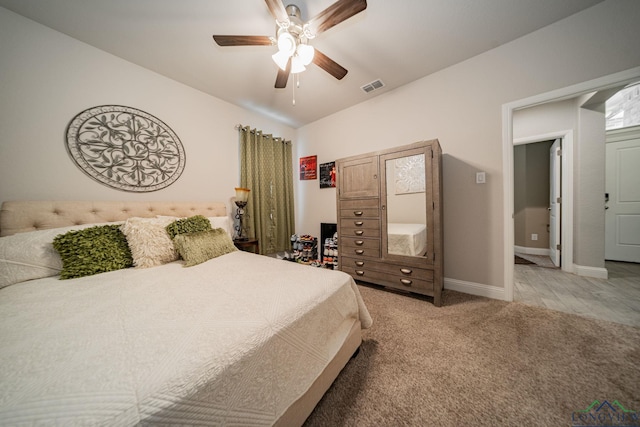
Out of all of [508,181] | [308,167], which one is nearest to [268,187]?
[308,167]

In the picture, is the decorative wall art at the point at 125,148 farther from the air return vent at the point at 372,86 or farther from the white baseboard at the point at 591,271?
the white baseboard at the point at 591,271

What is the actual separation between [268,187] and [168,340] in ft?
8.58

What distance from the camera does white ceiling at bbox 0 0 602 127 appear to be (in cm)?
148

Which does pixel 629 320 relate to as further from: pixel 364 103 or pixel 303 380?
pixel 364 103

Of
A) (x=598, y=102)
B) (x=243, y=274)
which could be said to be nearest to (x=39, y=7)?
(x=243, y=274)

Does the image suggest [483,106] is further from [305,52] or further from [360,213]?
[305,52]

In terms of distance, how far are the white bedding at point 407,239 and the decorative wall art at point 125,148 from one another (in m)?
2.54

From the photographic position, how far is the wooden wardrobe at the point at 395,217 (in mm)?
1856

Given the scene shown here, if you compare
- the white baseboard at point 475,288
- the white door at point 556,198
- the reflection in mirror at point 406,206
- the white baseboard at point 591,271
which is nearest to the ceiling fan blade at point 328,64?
the reflection in mirror at point 406,206

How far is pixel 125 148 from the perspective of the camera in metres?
1.88

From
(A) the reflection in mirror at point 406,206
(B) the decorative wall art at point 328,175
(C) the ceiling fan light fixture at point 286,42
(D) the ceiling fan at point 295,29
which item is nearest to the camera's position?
(D) the ceiling fan at point 295,29

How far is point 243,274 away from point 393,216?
1.58 metres

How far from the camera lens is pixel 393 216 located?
81.3 inches

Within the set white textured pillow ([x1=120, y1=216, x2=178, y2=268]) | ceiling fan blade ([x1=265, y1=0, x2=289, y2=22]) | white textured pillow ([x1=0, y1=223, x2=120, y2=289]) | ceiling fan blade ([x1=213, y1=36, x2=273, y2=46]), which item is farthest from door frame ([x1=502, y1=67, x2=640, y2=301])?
white textured pillow ([x1=0, y1=223, x2=120, y2=289])
